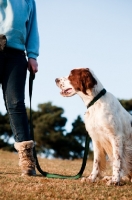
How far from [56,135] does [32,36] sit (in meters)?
31.0

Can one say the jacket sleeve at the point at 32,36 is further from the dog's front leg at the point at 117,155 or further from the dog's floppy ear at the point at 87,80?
the dog's front leg at the point at 117,155

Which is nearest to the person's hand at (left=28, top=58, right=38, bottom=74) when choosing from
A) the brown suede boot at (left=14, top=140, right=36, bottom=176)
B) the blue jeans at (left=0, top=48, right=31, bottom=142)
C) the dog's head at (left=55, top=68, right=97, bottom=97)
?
the blue jeans at (left=0, top=48, right=31, bottom=142)

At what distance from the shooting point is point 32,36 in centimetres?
591

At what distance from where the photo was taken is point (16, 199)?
3799 mm

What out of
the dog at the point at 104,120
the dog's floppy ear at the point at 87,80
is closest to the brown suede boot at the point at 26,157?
the dog at the point at 104,120

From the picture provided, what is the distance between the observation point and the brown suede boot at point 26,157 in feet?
18.1

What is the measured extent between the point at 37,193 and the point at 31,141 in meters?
1.62

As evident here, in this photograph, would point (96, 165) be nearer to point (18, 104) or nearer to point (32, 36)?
point (18, 104)

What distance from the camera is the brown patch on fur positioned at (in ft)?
16.7

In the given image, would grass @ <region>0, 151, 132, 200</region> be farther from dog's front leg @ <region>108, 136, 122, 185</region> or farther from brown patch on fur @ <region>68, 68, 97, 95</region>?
brown patch on fur @ <region>68, 68, 97, 95</region>

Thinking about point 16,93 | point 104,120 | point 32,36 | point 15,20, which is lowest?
point 104,120

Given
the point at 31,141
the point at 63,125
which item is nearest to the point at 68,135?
the point at 63,125

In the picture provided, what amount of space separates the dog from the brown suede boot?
90cm

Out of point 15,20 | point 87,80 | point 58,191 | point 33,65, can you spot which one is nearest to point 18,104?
point 33,65
